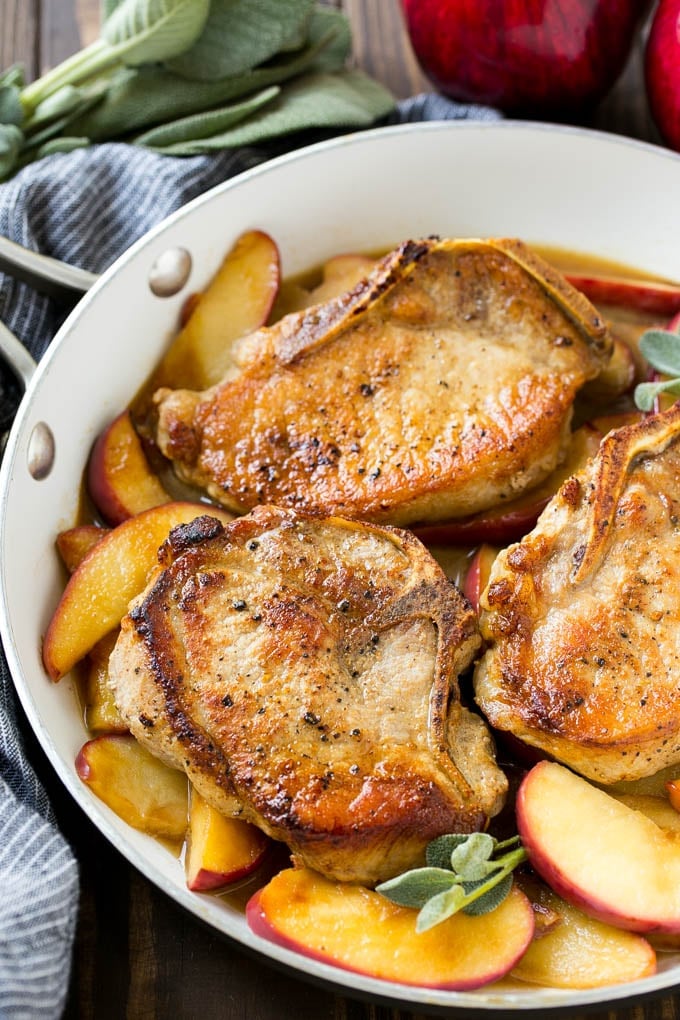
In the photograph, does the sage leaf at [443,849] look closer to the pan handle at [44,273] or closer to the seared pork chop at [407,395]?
the seared pork chop at [407,395]

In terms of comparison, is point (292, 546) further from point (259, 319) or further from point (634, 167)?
point (634, 167)

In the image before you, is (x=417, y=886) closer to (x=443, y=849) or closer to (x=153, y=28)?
(x=443, y=849)

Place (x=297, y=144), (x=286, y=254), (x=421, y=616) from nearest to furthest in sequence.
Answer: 1. (x=421, y=616)
2. (x=286, y=254)
3. (x=297, y=144)

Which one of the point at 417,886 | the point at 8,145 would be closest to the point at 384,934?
the point at 417,886

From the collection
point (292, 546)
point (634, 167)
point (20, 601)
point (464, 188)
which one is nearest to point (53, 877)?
point (20, 601)

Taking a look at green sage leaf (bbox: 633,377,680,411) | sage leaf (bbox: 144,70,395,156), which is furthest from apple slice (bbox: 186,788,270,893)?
sage leaf (bbox: 144,70,395,156)

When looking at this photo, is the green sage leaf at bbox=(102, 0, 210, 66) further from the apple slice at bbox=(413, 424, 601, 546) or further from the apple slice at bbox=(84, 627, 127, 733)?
the apple slice at bbox=(84, 627, 127, 733)
